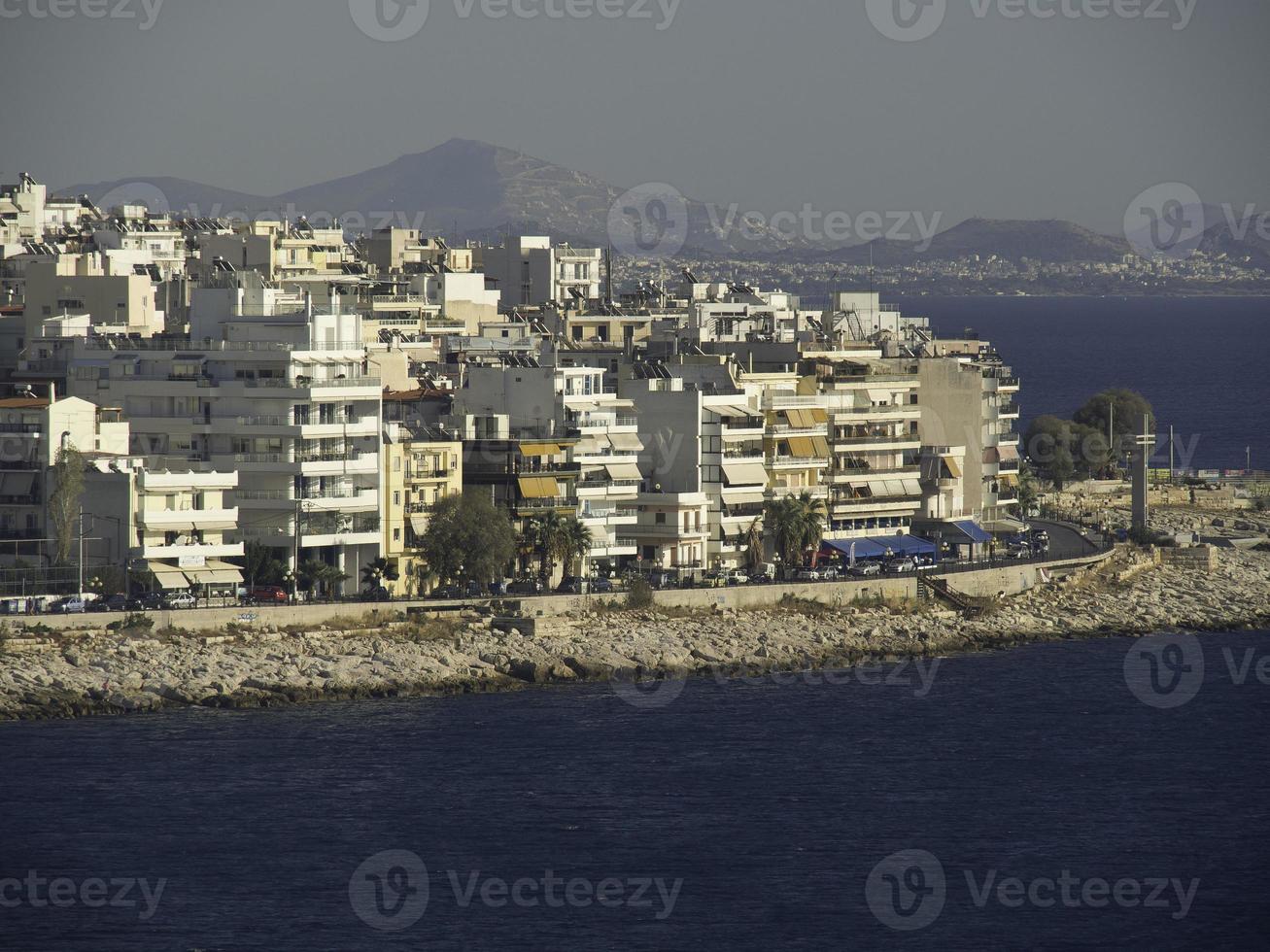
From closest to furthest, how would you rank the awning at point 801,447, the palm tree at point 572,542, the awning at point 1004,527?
the palm tree at point 572,542
the awning at point 801,447
the awning at point 1004,527

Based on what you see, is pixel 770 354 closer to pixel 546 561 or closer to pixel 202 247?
pixel 546 561

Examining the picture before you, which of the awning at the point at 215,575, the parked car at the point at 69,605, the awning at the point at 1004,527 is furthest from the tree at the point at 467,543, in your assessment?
the awning at the point at 1004,527

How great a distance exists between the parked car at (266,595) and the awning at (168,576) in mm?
1576

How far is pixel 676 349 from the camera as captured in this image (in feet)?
283

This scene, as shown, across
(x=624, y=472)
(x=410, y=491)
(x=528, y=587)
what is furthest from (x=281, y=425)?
(x=624, y=472)

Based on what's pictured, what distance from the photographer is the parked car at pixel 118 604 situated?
65.4 m

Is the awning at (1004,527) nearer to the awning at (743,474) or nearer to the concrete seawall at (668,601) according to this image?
the concrete seawall at (668,601)

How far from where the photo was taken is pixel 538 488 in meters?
76.5

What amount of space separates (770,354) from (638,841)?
34743 mm

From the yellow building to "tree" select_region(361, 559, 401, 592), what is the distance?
357mm

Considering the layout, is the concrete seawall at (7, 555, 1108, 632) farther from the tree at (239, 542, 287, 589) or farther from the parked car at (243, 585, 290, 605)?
the tree at (239, 542, 287, 589)

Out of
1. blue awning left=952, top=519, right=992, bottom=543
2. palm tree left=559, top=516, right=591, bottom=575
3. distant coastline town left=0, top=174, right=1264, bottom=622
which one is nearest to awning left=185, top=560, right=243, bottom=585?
distant coastline town left=0, top=174, right=1264, bottom=622

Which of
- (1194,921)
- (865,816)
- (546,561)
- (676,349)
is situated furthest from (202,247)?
(1194,921)

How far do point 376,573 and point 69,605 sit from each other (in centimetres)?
942
